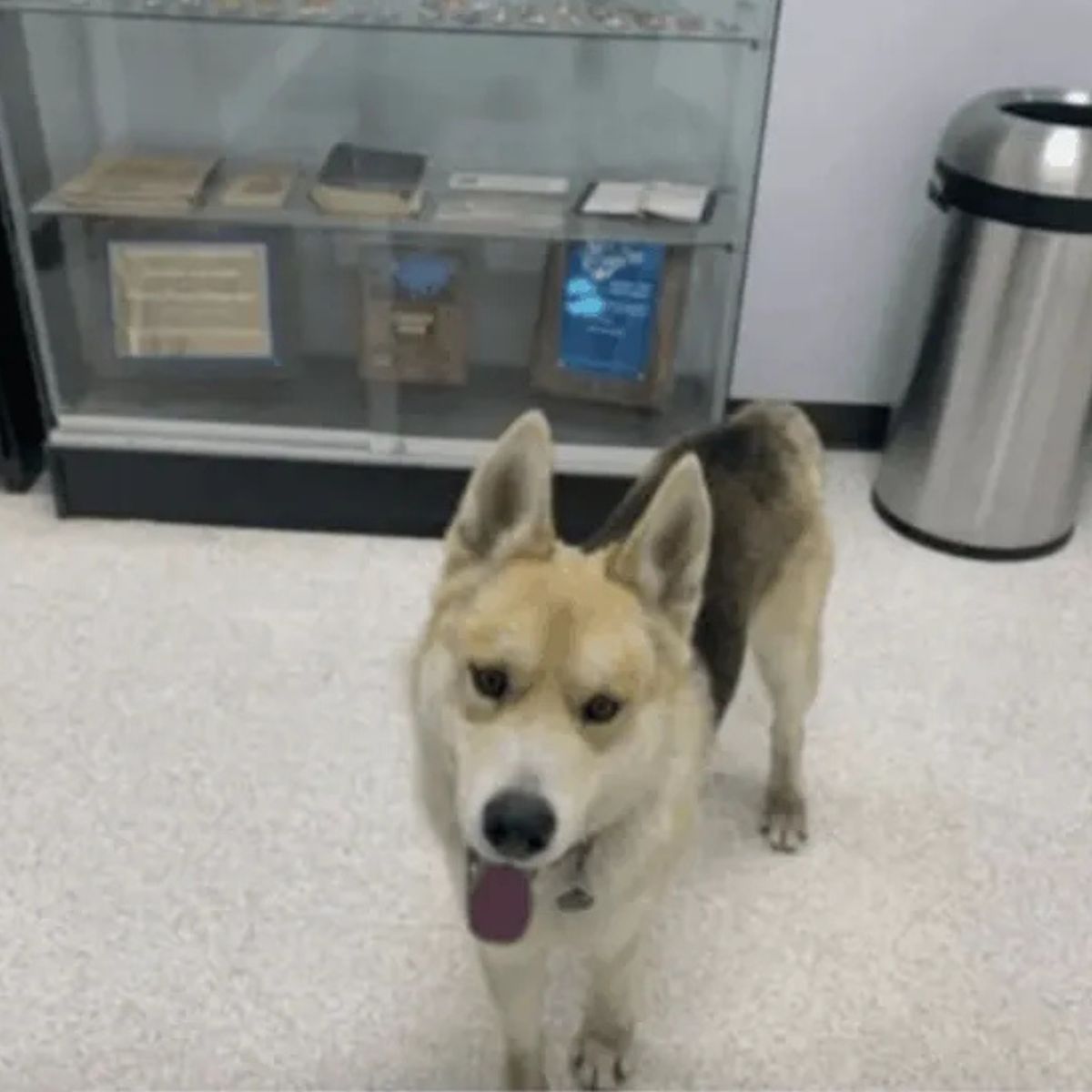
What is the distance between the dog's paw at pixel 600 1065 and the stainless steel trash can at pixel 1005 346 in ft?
4.68

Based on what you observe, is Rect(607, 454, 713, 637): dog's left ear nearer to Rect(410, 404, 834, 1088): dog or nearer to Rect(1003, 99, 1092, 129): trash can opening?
Rect(410, 404, 834, 1088): dog

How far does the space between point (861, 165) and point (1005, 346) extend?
0.54 meters

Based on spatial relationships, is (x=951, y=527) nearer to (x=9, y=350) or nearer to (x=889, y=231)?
(x=889, y=231)

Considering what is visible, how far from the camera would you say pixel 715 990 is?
162 centimetres

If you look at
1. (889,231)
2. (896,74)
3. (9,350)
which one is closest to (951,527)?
(889,231)

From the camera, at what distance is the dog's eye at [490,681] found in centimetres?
113

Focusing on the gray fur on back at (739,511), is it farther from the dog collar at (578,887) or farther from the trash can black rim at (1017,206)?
the trash can black rim at (1017,206)

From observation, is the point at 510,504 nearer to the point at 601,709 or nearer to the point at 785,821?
the point at 601,709

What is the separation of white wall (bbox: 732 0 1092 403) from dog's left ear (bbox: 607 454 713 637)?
1614 mm

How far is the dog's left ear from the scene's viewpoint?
1.17 meters

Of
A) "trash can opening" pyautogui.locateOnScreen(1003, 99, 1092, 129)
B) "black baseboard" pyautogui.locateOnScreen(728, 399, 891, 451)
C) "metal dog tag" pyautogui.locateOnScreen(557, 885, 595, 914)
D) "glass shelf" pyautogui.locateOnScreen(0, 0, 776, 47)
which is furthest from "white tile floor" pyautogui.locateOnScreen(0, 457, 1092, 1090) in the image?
"glass shelf" pyautogui.locateOnScreen(0, 0, 776, 47)

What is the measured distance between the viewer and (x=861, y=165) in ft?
8.55

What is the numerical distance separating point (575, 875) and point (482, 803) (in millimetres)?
206

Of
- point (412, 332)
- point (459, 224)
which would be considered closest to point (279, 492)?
point (412, 332)
